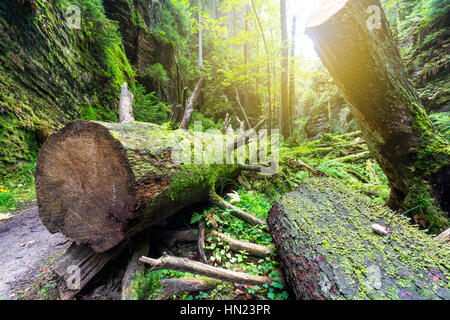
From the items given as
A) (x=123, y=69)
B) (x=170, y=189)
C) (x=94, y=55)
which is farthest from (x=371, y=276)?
(x=123, y=69)

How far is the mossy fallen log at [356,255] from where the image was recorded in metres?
1.06

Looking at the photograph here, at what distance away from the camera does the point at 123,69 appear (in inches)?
266

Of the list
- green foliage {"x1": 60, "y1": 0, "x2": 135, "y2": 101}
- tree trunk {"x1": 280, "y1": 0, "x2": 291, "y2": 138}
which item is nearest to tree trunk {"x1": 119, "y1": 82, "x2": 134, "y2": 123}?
green foliage {"x1": 60, "y1": 0, "x2": 135, "y2": 101}

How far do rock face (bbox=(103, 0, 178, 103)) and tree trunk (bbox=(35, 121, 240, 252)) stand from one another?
27.3ft

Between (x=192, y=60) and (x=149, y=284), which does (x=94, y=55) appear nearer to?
(x=149, y=284)

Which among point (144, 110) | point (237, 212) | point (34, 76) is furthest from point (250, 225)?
point (144, 110)

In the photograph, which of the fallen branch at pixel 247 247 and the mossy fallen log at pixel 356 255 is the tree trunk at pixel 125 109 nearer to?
the fallen branch at pixel 247 247

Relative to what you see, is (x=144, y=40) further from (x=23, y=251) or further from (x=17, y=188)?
(x=23, y=251)

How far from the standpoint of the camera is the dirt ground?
1.57 m

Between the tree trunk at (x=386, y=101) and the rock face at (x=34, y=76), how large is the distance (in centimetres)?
551

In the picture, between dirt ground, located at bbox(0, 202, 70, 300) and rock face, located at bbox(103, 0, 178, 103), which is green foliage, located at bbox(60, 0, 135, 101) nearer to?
rock face, located at bbox(103, 0, 178, 103)

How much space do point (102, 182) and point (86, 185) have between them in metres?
0.20

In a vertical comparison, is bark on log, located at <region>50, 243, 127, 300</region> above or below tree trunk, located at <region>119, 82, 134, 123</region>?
below

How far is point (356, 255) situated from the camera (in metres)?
1.29
